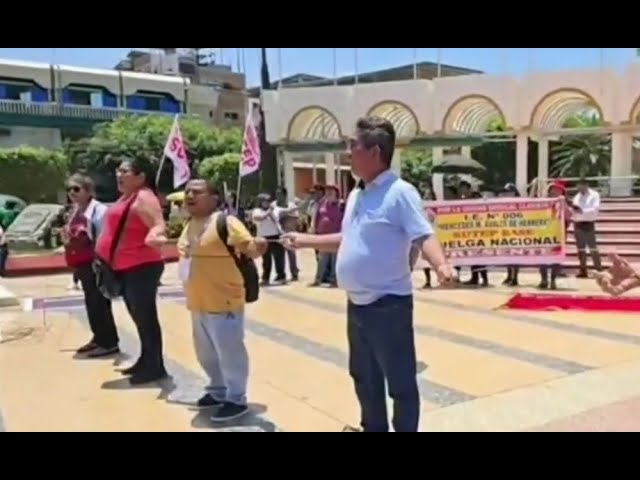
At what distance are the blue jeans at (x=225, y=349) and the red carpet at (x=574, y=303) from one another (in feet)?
15.0

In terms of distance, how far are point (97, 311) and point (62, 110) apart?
154 feet

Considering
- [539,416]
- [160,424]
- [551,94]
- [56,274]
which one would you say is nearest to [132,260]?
[160,424]

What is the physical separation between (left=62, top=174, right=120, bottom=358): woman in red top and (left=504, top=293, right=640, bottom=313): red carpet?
14.6 ft

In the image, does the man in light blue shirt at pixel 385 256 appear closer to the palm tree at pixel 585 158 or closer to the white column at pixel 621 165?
the white column at pixel 621 165

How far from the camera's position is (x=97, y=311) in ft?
21.4

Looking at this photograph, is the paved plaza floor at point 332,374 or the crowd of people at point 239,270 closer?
the crowd of people at point 239,270

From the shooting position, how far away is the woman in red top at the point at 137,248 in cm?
532

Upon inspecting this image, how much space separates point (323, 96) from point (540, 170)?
6.98 m

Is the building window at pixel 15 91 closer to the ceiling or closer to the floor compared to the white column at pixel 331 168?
closer to the ceiling

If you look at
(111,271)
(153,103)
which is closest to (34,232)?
(111,271)

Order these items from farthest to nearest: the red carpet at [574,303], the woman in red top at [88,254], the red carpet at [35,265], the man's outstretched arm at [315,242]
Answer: the red carpet at [35,265]
the red carpet at [574,303]
the woman in red top at [88,254]
the man's outstretched arm at [315,242]

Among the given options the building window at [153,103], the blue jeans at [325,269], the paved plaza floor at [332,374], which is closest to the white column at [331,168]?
the blue jeans at [325,269]
